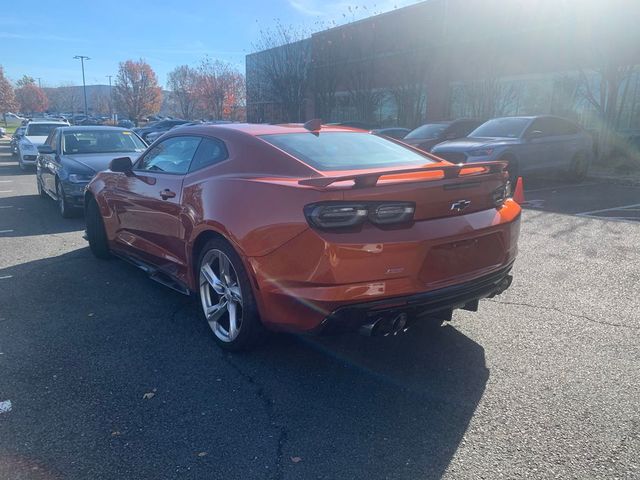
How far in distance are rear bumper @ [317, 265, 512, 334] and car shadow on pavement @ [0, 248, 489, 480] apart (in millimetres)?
495

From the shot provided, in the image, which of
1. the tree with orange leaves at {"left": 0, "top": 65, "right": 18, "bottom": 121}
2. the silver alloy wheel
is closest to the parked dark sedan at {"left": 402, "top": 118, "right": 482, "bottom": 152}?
the silver alloy wheel

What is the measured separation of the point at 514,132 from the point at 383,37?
17.1m

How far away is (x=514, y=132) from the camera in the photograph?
11.5 m

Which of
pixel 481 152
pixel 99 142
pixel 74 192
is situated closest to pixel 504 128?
pixel 481 152

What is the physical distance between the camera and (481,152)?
10562 millimetres

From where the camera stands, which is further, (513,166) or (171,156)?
(513,166)

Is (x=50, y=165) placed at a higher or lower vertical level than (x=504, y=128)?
lower

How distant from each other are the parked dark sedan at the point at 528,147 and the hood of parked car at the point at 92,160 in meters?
6.37

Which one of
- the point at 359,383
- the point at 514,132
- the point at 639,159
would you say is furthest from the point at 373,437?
the point at 639,159

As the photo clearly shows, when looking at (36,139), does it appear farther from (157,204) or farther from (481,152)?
(157,204)

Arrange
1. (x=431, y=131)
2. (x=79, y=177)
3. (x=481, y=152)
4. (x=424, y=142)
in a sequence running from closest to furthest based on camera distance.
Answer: (x=79, y=177) < (x=481, y=152) < (x=424, y=142) < (x=431, y=131)

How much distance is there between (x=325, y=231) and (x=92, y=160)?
24.3ft

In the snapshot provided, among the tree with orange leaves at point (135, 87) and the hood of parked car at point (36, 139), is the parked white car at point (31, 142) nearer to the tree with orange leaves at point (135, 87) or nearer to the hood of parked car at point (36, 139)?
the hood of parked car at point (36, 139)

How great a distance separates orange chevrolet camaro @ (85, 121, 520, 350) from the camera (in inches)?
113
